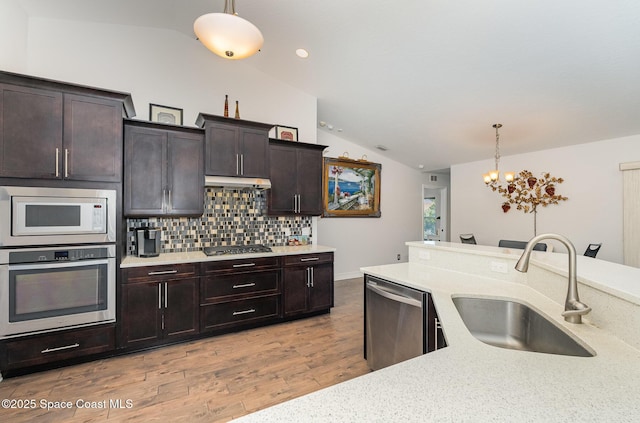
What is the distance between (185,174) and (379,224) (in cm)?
437

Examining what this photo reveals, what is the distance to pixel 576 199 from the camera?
15.4 feet

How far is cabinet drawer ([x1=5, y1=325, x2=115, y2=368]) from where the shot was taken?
7.64 feet

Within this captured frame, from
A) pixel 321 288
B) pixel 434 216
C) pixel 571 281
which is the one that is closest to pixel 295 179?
pixel 321 288

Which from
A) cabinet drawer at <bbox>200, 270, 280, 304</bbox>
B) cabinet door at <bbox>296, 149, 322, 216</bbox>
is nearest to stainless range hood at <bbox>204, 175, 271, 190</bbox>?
cabinet door at <bbox>296, 149, 322, 216</bbox>

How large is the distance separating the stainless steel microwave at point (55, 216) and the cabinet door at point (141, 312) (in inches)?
21.6

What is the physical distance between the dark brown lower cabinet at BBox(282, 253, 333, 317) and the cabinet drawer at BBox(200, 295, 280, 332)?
0.18m

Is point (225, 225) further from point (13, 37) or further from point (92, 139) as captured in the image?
point (13, 37)

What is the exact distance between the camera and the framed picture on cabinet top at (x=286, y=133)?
4.19 metres

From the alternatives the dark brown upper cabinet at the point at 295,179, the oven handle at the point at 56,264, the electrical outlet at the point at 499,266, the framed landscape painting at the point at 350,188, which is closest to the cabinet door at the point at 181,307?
the oven handle at the point at 56,264

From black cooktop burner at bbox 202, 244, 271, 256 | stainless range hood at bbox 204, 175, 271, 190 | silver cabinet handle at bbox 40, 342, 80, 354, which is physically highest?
stainless range hood at bbox 204, 175, 271, 190

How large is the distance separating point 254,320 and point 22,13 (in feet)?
12.9

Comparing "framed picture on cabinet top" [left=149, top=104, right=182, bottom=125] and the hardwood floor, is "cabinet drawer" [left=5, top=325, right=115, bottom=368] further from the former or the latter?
"framed picture on cabinet top" [left=149, top=104, right=182, bottom=125]

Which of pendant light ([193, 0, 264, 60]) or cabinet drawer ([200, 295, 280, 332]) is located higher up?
pendant light ([193, 0, 264, 60])

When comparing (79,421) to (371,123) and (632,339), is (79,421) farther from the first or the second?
(371,123)
